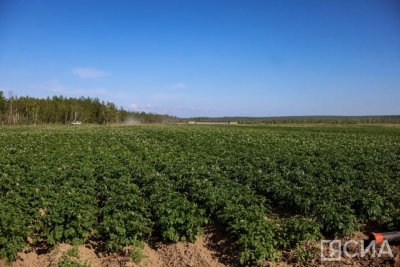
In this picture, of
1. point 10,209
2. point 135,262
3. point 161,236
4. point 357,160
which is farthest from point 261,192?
point 357,160

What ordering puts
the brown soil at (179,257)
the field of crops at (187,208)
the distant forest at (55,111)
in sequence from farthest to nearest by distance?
the distant forest at (55,111) < the field of crops at (187,208) < the brown soil at (179,257)

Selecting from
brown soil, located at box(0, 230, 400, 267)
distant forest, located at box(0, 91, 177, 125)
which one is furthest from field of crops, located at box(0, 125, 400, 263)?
distant forest, located at box(0, 91, 177, 125)

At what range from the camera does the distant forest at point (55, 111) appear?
9019cm

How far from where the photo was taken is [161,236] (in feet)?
27.9

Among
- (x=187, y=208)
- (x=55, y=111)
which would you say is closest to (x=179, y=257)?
(x=187, y=208)

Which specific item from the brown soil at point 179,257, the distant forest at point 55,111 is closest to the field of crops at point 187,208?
the brown soil at point 179,257

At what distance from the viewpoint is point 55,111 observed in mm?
100812

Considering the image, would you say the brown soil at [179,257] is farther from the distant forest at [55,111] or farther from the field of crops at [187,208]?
the distant forest at [55,111]

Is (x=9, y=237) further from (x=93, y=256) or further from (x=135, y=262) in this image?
(x=135, y=262)

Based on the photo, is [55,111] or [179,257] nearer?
[179,257]

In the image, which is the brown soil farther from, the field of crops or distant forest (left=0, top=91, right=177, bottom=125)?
distant forest (left=0, top=91, right=177, bottom=125)

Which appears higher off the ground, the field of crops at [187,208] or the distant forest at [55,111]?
the distant forest at [55,111]

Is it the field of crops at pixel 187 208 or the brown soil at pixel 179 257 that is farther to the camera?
the field of crops at pixel 187 208

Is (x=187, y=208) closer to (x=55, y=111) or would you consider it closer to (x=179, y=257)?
(x=179, y=257)
